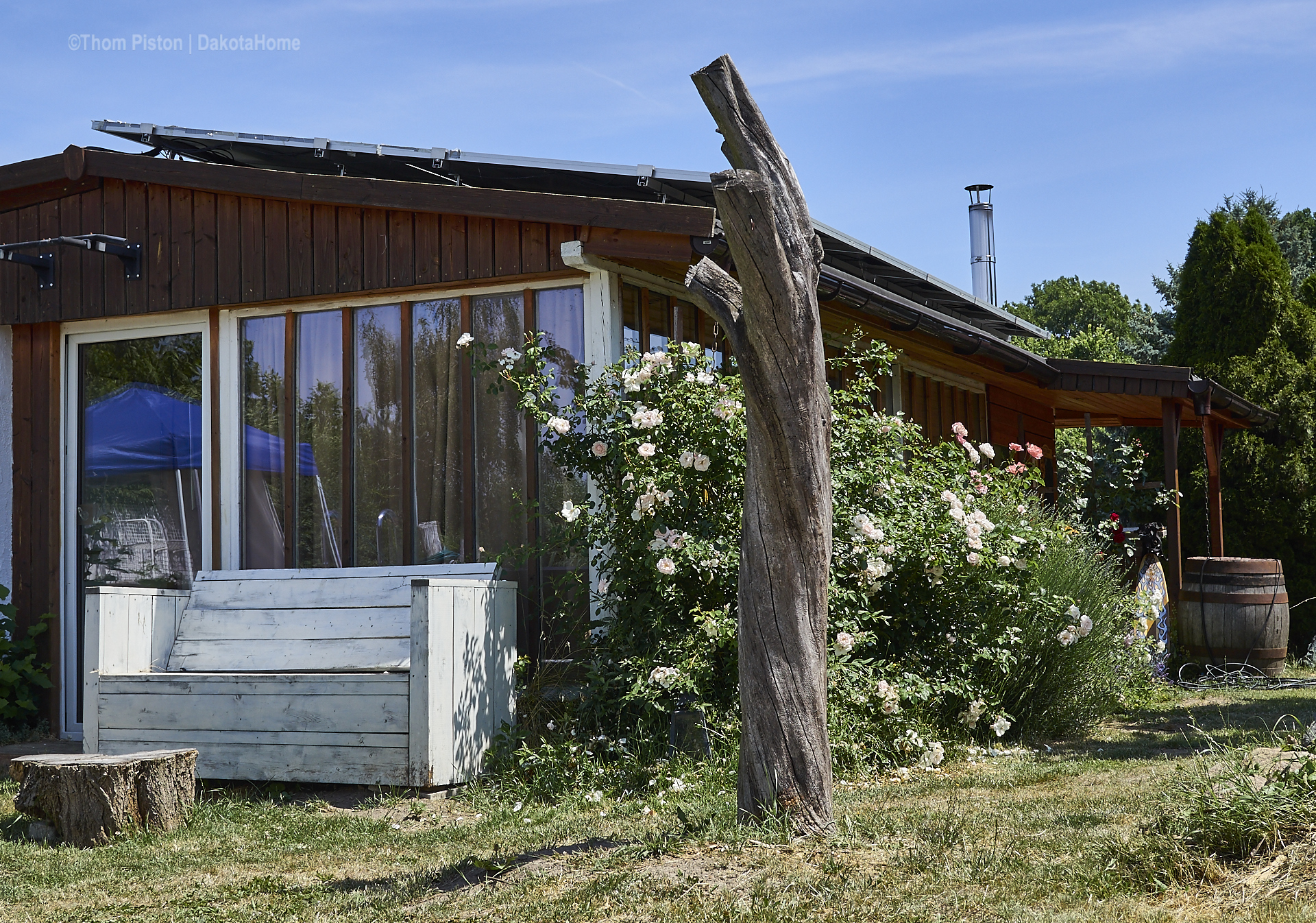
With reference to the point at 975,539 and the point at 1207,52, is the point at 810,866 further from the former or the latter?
Result: the point at 1207,52

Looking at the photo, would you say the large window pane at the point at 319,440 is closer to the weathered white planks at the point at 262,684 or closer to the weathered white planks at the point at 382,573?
the weathered white planks at the point at 382,573

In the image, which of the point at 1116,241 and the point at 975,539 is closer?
the point at 975,539

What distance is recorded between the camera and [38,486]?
25.9 ft

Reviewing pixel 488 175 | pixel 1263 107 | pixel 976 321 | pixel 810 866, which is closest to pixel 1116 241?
pixel 1263 107

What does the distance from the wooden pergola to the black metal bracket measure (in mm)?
7197

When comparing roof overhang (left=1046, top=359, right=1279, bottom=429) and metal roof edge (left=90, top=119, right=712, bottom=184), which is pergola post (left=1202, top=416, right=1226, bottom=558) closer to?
roof overhang (left=1046, top=359, right=1279, bottom=429)

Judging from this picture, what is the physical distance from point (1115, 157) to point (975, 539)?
22.2 meters

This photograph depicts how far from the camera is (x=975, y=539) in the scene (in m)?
6.12

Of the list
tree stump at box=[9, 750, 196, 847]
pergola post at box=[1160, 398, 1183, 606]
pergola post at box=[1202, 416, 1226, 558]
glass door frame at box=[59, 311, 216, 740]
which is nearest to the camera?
tree stump at box=[9, 750, 196, 847]

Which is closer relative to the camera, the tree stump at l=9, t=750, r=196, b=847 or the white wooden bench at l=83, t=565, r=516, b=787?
the tree stump at l=9, t=750, r=196, b=847

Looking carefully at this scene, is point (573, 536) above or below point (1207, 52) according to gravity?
below

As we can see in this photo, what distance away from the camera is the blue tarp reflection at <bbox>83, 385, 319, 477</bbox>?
24.9ft

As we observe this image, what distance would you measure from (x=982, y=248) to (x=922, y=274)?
8732 mm

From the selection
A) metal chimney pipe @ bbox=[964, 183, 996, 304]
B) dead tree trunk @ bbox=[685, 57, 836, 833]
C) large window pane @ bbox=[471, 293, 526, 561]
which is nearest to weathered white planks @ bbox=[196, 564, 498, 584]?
large window pane @ bbox=[471, 293, 526, 561]
